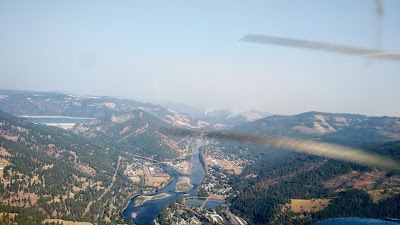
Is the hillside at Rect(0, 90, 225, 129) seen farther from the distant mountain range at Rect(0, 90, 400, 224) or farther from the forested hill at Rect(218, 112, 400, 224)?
the forested hill at Rect(218, 112, 400, 224)

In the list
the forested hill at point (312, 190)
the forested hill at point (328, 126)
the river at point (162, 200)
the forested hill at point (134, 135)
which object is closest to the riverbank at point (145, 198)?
the river at point (162, 200)

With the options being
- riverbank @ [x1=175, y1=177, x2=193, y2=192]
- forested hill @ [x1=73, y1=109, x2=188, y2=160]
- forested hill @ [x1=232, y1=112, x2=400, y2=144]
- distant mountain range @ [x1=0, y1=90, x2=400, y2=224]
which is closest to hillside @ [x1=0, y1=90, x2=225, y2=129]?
forested hill @ [x1=73, y1=109, x2=188, y2=160]

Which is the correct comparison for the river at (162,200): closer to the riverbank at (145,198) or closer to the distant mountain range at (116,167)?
the riverbank at (145,198)

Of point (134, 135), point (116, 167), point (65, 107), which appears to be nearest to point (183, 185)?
point (116, 167)

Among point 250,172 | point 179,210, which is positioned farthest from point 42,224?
point 250,172

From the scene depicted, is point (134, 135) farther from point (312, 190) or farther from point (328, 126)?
point (328, 126)
